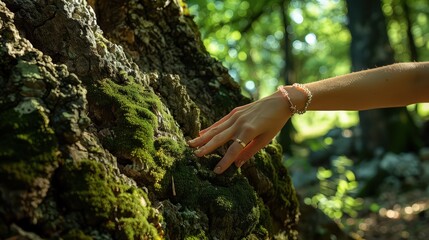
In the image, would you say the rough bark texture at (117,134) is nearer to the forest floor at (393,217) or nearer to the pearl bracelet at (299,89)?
the pearl bracelet at (299,89)

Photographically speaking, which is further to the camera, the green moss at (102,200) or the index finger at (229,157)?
the index finger at (229,157)

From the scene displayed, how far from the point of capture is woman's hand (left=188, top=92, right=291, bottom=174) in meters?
2.46

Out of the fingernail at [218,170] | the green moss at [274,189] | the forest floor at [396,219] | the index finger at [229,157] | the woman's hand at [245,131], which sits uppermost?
the woman's hand at [245,131]

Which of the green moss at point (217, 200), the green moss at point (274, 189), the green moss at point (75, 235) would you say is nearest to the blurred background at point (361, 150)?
the green moss at point (274, 189)

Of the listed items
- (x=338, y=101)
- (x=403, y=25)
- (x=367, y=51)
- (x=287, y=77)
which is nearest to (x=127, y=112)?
(x=338, y=101)

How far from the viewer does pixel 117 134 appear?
2.20m

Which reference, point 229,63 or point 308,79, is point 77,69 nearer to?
point 229,63

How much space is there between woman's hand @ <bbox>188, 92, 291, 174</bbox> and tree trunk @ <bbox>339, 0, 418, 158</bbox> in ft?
27.3

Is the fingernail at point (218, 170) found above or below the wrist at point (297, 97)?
below

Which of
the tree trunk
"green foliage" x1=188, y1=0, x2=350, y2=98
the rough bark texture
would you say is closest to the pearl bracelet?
the rough bark texture

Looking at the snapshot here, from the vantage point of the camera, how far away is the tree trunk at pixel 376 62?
10.4m

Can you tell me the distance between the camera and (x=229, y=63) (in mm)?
8258

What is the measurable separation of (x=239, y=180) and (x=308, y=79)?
2210cm

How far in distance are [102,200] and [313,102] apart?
134 cm
